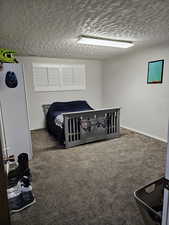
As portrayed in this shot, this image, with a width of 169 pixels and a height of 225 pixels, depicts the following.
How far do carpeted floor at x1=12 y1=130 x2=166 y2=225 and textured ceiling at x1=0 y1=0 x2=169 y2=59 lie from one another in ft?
7.53

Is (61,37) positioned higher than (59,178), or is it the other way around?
(61,37)

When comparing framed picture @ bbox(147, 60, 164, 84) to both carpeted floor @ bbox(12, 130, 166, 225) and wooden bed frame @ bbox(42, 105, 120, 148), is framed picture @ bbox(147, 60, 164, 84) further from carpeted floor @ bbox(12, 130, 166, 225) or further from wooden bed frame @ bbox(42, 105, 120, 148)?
carpeted floor @ bbox(12, 130, 166, 225)

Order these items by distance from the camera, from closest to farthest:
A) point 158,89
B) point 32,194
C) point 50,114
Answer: point 32,194 → point 158,89 → point 50,114

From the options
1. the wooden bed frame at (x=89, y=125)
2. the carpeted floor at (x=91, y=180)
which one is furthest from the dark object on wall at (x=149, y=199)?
the wooden bed frame at (x=89, y=125)

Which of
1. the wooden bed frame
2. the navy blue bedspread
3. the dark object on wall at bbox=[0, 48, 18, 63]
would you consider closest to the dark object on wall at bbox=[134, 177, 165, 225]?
the wooden bed frame

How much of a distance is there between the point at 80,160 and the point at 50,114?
2.12 meters

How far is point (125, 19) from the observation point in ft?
6.36

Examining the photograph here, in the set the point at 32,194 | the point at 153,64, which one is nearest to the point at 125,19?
the point at 153,64

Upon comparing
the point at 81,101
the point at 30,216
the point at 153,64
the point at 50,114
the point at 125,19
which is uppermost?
the point at 125,19

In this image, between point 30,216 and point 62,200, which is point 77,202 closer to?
point 62,200

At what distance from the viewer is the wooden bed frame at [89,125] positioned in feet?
10.9

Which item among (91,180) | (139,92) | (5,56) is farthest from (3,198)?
(139,92)

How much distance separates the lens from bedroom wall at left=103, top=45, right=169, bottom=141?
3.47 meters

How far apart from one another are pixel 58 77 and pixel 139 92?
2.65 metres
